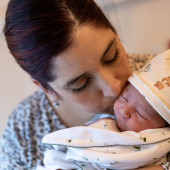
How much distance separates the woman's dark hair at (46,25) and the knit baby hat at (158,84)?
23 cm

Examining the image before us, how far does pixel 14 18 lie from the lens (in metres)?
0.85

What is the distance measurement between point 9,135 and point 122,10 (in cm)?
151

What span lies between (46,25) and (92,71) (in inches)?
8.5

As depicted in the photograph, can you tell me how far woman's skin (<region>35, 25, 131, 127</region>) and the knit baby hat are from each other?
0.09m

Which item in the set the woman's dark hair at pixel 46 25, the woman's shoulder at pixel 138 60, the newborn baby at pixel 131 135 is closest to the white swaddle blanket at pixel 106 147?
the newborn baby at pixel 131 135

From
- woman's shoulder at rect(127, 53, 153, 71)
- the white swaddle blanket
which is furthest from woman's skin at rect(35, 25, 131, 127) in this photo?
woman's shoulder at rect(127, 53, 153, 71)

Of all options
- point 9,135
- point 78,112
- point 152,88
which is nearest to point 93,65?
point 152,88

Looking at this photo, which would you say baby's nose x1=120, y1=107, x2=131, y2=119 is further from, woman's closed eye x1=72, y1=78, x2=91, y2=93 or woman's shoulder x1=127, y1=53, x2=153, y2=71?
woman's shoulder x1=127, y1=53, x2=153, y2=71

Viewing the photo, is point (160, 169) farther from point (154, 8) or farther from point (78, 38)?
point (154, 8)

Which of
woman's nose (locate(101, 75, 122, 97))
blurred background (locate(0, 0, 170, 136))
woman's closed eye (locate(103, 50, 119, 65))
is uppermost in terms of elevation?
woman's closed eye (locate(103, 50, 119, 65))

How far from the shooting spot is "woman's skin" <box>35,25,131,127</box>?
79 centimetres

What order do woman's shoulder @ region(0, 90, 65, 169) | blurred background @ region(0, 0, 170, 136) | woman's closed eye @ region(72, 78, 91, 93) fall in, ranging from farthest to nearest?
blurred background @ region(0, 0, 170, 136) → woman's shoulder @ region(0, 90, 65, 169) → woman's closed eye @ region(72, 78, 91, 93)

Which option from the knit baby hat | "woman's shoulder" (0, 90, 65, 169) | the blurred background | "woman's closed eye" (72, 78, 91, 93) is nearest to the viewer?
the knit baby hat

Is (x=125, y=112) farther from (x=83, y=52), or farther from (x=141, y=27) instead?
(x=141, y=27)
